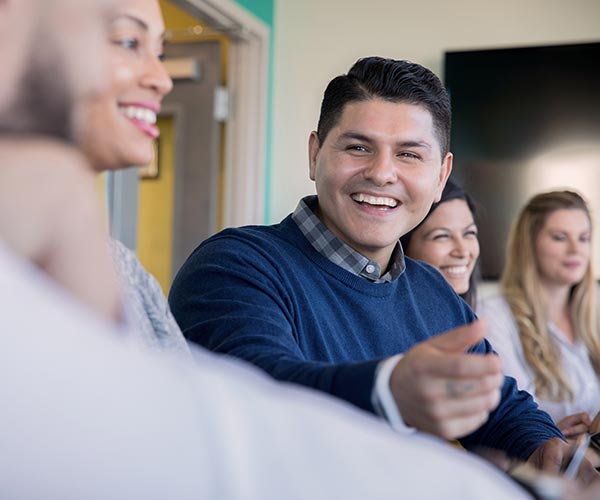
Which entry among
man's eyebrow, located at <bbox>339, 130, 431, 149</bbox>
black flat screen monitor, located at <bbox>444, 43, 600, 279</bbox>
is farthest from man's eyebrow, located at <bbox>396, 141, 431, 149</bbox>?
black flat screen monitor, located at <bbox>444, 43, 600, 279</bbox>

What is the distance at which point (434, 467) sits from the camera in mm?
364

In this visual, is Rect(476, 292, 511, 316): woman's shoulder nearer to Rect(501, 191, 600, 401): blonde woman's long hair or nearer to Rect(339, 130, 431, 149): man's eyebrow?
Rect(501, 191, 600, 401): blonde woman's long hair

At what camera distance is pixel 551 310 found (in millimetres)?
2777

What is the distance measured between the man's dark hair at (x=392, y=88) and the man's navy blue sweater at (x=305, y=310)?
0.26 m

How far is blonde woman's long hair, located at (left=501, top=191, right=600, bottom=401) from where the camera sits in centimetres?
243

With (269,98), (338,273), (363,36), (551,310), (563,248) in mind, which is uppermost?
(363,36)

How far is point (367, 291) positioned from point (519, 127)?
2297 millimetres

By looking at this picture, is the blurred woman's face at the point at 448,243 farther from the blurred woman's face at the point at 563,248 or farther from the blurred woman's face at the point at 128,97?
the blurred woman's face at the point at 128,97

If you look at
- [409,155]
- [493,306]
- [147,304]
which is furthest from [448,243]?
[147,304]

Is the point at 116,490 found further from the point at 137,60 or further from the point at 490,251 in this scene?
the point at 490,251

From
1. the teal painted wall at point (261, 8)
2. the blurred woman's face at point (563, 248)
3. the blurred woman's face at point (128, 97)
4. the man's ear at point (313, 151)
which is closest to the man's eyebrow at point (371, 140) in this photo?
the man's ear at point (313, 151)

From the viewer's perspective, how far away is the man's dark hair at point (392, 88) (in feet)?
4.81

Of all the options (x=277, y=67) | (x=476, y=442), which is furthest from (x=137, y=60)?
(x=277, y=67)

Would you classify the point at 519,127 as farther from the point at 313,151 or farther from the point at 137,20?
the point at 137,20
